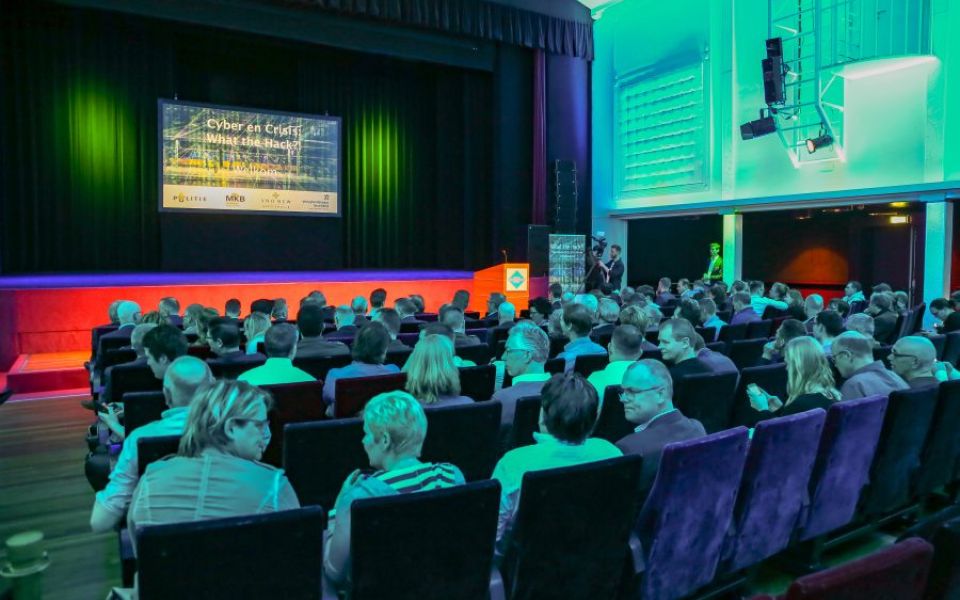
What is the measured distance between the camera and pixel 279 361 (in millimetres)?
3764

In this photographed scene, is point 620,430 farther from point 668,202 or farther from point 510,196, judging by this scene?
point 668,202

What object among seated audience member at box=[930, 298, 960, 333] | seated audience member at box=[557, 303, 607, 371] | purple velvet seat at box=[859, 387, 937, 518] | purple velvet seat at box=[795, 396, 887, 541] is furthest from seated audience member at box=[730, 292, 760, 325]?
purple velvet seat at box=[795, 396, 887, 541]

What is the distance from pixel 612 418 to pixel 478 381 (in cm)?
78

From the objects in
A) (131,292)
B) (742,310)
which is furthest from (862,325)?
(131,292)

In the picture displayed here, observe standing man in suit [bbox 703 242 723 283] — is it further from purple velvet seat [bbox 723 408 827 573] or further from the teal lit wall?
purple velvet seat [bbox 723 408 827 573]

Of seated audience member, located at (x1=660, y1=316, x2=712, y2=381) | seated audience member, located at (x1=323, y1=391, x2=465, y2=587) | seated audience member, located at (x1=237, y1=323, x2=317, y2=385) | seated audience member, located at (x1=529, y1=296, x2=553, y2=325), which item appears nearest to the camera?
seated audience member, located at (x1=323, y1=391, x2=465, y2=587)

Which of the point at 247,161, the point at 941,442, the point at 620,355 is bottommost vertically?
the point at 941,442

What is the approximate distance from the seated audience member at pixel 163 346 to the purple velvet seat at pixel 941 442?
360cm

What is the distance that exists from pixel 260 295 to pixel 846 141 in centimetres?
951

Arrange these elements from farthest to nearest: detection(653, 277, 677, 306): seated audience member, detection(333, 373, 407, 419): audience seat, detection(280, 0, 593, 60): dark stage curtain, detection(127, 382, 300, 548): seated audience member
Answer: detection(280, 0, 593, 60): dark stage curtain, detection(653, 277, 677, 306): seated audience member, detection(333, 373, 407, 419): audience seat, detection(127, 382, 300, 548): seated audience member

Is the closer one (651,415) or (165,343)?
(651,415)

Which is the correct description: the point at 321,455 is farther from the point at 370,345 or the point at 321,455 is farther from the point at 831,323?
the point at 831,323

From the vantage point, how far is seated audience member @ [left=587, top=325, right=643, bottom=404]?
362cm

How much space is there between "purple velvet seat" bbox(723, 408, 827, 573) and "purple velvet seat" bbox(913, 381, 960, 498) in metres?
0.90
